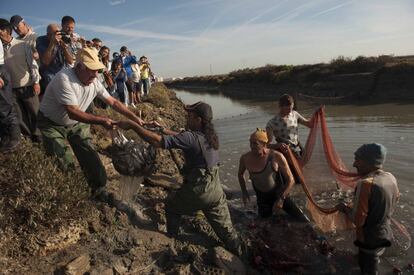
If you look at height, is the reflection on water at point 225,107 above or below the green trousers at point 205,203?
below

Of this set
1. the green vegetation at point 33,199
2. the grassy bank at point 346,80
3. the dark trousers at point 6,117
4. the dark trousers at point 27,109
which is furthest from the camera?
the grassy bank at point 346,80

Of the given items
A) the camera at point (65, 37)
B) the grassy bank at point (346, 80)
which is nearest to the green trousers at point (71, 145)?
the camera at point (65, 37)

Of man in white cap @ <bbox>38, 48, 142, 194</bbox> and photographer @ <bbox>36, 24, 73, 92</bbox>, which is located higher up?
photographer @ <bbox>36, 24, 73, 92</bbox>

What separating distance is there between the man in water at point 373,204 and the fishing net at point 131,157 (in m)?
2.64

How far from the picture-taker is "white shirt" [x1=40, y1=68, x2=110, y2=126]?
4289 mm

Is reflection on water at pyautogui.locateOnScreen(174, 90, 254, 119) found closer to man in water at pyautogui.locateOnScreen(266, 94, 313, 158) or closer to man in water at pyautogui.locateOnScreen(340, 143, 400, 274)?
man in water at pyautogui.locateOnScreen(266, 94, 313, 158)

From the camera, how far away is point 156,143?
403 centimetres

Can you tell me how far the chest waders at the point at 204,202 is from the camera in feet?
14.5

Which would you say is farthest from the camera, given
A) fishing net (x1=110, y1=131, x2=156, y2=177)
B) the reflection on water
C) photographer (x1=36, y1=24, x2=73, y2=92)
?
the reflection on water

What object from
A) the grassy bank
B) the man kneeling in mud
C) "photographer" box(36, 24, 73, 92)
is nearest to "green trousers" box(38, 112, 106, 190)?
"photographer" box(36, 24, 73, 92)

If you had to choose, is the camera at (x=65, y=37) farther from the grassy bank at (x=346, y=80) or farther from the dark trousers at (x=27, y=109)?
the grassy bank at (x=346, y=80)

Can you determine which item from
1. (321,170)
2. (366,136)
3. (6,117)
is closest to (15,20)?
(6,117)

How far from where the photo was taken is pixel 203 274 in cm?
419

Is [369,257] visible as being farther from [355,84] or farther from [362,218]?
[355,84]
